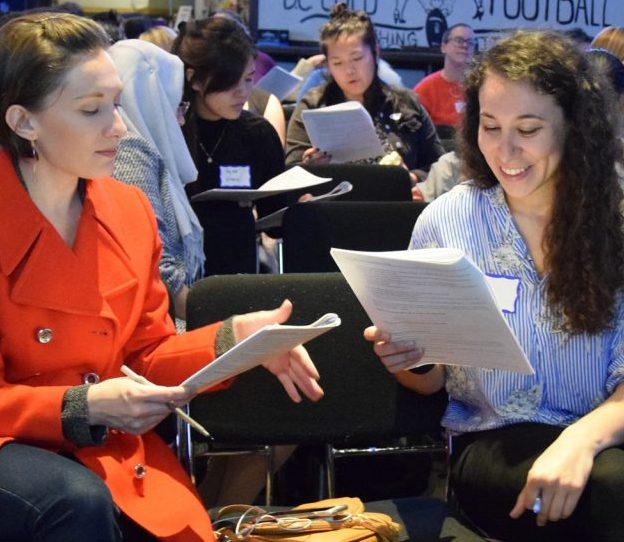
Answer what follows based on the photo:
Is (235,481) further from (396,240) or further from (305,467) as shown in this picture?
(396,240)

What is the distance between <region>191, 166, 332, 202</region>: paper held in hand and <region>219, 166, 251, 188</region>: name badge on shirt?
260 mm

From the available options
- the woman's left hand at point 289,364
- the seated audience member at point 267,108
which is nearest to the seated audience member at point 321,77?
the seated audience member at point 267,108

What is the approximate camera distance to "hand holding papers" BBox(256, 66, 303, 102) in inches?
276

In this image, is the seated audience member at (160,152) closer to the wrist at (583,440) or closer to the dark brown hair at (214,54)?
the dark brown hair at (214,54)

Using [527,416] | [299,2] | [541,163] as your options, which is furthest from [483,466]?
[299,2]

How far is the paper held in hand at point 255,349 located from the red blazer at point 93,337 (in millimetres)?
268

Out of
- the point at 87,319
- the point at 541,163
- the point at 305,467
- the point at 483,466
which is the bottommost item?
the point at 305,467

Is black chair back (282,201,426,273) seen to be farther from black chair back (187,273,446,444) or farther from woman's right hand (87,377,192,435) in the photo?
Result: woman's right hand (87,377,192,435)

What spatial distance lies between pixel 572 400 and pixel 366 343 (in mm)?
493

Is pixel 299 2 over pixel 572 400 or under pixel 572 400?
over

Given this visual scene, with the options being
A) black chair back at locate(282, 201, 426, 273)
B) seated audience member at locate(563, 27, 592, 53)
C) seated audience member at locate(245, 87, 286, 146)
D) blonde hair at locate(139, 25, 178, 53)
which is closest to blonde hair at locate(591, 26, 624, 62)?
seated audience member at locate(563, 27, 592, 53)

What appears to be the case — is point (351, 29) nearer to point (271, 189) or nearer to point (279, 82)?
point (279, 82)

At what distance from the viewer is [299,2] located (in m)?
10.2

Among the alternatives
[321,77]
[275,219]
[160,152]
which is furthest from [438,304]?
[321,77]
